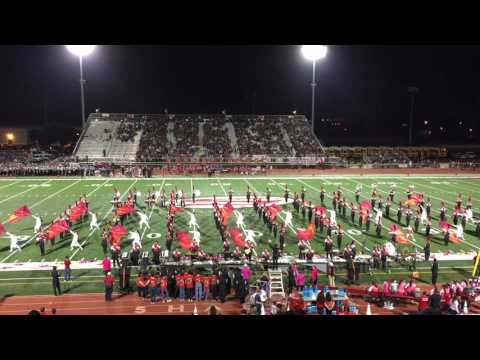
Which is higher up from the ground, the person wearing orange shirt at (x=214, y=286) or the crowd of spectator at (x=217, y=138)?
the crowd of spectator at (x=217, y=138)

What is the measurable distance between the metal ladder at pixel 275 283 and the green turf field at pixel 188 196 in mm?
2996

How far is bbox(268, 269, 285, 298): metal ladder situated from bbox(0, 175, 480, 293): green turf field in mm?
2996

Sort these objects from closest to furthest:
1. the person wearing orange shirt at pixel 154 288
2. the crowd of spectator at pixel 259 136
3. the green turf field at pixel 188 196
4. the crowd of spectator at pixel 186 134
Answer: the person wearing orange shirt at pixel 154 288 → the green turf field at pixel 188 196 → the crowd of spectator at pixel 186 134 → the crowd of spectator at pixel 259 136

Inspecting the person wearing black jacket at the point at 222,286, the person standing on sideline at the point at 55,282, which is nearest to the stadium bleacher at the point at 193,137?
the person standing on sideline at the point at 55,282

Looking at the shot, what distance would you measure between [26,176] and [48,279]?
22075 millimetres

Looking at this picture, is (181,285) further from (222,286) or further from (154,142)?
(154,142)

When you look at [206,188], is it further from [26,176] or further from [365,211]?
[26,176]

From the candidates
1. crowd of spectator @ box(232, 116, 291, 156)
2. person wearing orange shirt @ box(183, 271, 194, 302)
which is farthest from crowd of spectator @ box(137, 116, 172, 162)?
person wearing orange shirt @ box(183, 271, 194, 302)

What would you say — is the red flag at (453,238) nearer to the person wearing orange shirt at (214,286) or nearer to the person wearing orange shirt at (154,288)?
the person wearing orange shirt at (214,286)

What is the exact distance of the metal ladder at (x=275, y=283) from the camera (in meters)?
9.92

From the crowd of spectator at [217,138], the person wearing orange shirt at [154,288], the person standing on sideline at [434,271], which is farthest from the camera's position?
the crowd of spectator at [217,138]

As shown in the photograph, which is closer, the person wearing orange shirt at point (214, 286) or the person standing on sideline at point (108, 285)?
the person standing on sideline at point (108, 285)
